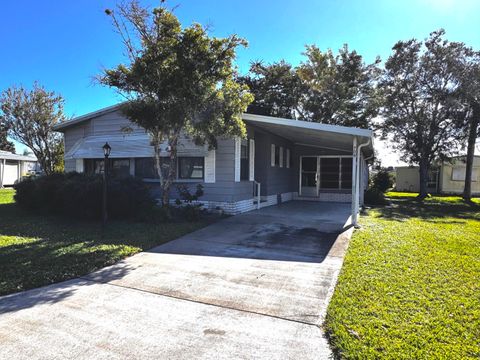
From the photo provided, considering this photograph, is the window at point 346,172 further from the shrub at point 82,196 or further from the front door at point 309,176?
the shrub at point 82,196

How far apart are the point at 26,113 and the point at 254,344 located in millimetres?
20506

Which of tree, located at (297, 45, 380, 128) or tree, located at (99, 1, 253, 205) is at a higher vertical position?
tree, located at (297, 45, 380, 128)

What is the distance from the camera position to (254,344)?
2.94 m

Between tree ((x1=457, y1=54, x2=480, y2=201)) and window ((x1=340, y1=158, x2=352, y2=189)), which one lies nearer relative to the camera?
window ((x1=340, y1=158, x2=352, y2=189))

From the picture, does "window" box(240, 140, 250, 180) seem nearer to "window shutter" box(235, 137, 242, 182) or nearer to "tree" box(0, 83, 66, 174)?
"window shutter" box(235, 137, 242, 182)

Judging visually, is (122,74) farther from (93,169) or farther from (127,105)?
(93,169)

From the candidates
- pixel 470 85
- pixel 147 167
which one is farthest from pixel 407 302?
pixel 470 85

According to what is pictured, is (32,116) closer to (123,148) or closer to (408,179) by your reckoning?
(123,148)

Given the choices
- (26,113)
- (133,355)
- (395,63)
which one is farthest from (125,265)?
(395,63)

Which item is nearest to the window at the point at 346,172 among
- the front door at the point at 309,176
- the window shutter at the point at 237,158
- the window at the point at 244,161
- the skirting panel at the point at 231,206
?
the front door at the point at 309,176

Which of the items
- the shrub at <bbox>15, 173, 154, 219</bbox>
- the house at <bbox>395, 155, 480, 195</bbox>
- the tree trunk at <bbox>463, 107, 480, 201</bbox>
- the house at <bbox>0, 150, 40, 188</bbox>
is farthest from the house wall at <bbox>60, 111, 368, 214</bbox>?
the house at <bbox>395, 155, 480, 195</bbox>

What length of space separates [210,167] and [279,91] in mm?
16150

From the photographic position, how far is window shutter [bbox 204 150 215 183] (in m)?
11.0

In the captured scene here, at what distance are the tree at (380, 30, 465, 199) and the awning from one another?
55.4ft
